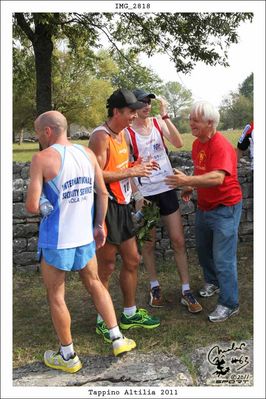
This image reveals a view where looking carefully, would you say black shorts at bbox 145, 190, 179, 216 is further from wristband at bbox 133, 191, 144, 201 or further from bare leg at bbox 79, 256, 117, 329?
bare leg at bbox 79, 256, 117, 329

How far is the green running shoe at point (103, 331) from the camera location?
13.1ft

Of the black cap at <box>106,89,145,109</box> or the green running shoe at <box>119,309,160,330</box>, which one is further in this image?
the green running shoe at <box>119,309,160,330</box>

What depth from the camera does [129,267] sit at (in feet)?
13.5

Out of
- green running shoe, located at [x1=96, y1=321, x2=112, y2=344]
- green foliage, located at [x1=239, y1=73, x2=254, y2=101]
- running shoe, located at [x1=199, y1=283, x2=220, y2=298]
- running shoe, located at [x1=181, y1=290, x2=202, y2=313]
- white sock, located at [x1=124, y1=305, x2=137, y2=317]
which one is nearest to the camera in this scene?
green running shoe, located at [x1=96, y1=321, x2=112, y2=344]

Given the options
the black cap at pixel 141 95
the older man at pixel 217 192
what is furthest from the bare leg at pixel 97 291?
the black cap at pixel 141 95

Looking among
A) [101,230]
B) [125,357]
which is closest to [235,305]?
[125,357]

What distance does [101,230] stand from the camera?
11.9 feet

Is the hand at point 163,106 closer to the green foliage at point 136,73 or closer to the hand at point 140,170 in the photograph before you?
the hand at point 140,170

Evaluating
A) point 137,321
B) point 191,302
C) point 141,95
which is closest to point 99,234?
point 137,321

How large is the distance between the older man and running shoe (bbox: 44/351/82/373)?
1428 mm

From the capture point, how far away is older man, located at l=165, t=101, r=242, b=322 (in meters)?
4.02

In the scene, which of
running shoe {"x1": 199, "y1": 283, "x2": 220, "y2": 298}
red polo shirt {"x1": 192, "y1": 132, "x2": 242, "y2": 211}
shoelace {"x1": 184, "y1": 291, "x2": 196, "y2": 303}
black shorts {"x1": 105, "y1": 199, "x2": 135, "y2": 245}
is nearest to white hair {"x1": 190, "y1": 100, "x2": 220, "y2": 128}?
red polo shirt {"x1": 192, "y1": 132, "x2": 242, "y2": 211}

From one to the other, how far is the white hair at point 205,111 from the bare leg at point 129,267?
1254mm

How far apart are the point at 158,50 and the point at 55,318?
7391 millimetres
